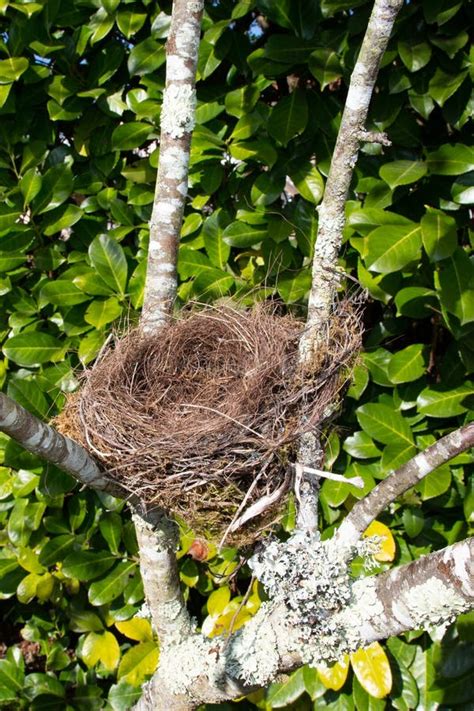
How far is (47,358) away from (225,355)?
630 mm

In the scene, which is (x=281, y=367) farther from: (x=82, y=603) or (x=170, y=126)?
(x=82, y=603)

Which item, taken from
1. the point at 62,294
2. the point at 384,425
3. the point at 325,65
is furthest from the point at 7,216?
the point at 384,425

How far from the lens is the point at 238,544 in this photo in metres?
1.11

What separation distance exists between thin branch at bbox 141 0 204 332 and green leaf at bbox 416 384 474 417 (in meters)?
0.65

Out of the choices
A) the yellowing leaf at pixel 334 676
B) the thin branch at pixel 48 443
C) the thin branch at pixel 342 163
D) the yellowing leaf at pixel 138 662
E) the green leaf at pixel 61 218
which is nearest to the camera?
the thin branch at pixel 48 443

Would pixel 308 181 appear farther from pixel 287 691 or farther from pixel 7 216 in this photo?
pixel 287 691

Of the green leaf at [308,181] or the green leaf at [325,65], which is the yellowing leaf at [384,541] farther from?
the green leaf at [325,65]

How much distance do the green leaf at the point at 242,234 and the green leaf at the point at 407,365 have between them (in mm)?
448

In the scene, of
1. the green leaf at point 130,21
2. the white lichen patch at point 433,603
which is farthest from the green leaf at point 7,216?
the white lichen patch at point 433,603

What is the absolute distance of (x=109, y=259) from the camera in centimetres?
168

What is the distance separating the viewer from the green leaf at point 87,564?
1.85 m

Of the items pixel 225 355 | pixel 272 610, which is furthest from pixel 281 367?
pixel 272 610

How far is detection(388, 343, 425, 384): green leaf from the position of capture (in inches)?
59.9

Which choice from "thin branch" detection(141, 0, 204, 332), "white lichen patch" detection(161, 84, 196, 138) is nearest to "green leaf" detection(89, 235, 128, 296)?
"thin branch" detection(141, 0, 204, 332)
